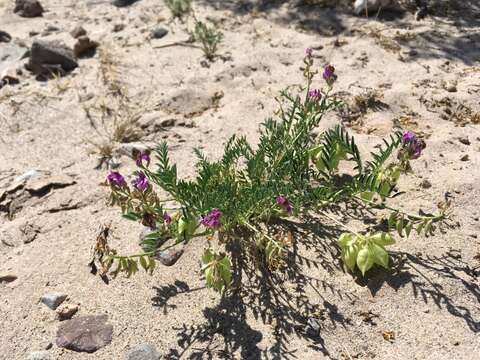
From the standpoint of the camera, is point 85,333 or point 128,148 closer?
point 85,333

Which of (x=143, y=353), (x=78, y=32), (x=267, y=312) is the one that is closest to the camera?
(x=143, y=353)

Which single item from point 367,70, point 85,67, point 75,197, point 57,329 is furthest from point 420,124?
point 85,67

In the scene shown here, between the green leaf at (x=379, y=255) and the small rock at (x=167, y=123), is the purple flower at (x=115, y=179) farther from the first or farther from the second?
the small rock at (x=167, y=123)

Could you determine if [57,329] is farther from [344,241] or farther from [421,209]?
[421,209]

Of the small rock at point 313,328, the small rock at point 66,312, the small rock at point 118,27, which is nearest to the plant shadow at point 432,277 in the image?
the small rock at point 313,328

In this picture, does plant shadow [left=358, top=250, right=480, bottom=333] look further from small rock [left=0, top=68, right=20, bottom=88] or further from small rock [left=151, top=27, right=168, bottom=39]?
small rock [left=0, top=68, right=20, bottom=88]

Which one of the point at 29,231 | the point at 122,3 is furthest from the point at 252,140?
the point at 122,3

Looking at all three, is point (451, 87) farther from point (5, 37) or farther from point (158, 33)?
point (5, 37)

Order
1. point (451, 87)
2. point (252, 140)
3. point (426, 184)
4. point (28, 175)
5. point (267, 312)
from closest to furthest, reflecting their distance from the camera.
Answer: point (267, 312) < point (426, 184) < point (28, 175) < point (252, 140) < point (451, 87)
